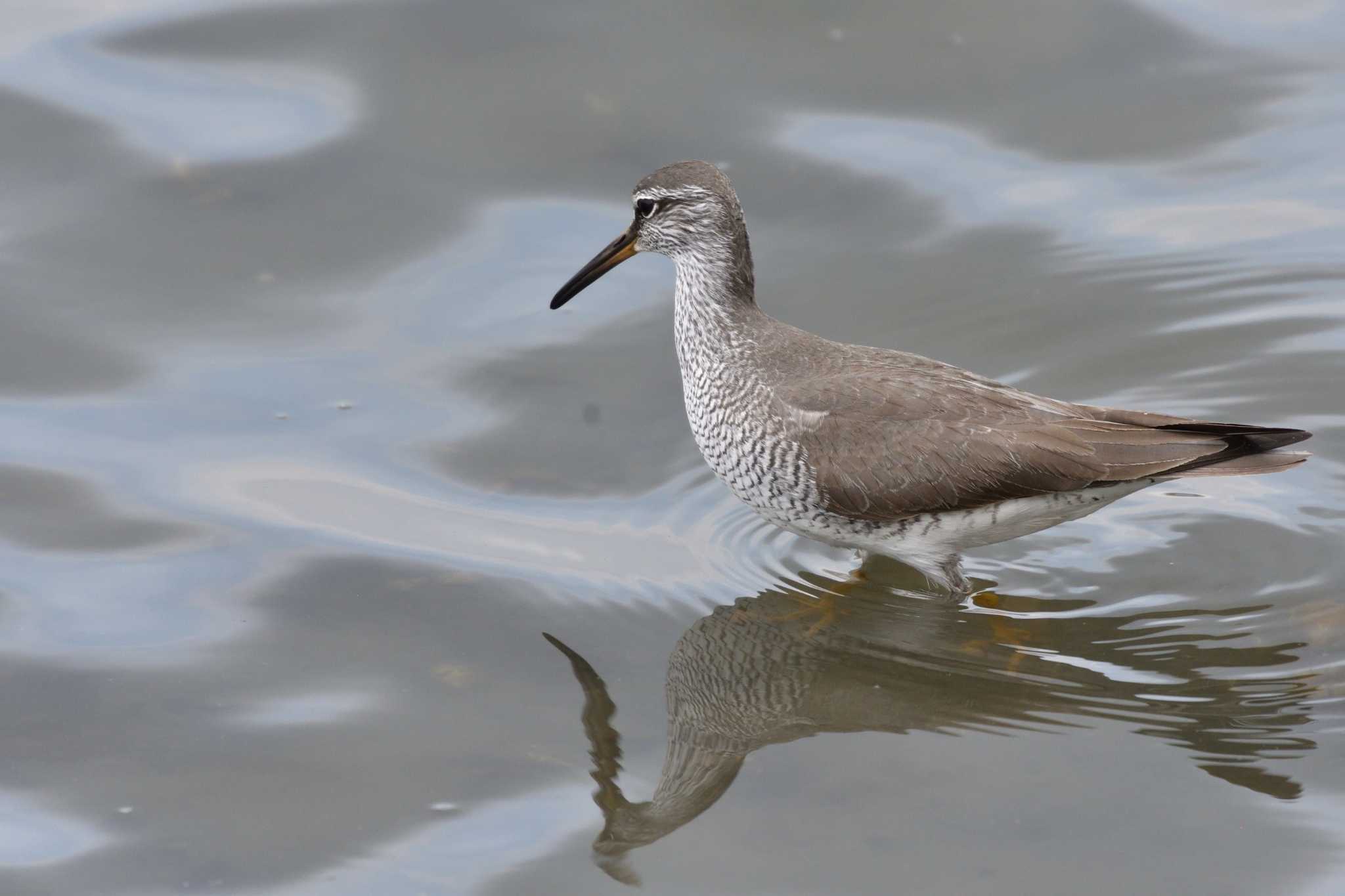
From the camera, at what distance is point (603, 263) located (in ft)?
32.4

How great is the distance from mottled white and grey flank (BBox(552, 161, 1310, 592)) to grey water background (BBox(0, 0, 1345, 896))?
582mm

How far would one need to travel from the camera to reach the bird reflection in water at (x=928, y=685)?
7.47 m

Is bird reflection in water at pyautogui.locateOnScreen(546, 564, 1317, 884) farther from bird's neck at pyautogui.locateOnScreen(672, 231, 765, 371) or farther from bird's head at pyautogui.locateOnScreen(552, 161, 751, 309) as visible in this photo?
bird's head at pyautogui.locateOnScreen(552, 161, 751, 309)

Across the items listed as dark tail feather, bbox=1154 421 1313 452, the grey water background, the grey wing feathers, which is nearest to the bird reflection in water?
the grey water background

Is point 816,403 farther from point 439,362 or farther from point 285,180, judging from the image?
point 285,180

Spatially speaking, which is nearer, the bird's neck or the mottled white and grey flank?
the mottled white and grey flank

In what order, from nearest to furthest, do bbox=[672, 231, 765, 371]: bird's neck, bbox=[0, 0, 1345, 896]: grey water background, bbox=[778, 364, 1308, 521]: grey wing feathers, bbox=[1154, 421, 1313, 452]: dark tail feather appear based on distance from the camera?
→ bbox=[0, 0, 1345, 896]: grey water background
bbox=[1154, 421, 1313, 452]: dark tail feather
bbox=[778, 364, 1308, 521]: grey wing feathers
bbox=[672, 231, 765, 371]: bird's neck

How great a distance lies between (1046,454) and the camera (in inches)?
329

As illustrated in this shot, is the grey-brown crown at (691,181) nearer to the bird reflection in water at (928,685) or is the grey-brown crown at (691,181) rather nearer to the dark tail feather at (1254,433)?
the bird reflection in water at (928,685)

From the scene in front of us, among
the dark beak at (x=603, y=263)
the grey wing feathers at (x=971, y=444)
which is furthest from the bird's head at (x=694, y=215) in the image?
the grey wing feathers at (x=971, y=444)

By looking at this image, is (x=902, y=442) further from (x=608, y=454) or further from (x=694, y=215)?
(x=608, y=454)

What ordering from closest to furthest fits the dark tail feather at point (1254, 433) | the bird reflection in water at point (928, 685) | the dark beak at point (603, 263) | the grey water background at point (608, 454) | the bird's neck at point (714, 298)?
the grey water background at point (608, 454) < the bird reflection in water at point (928, 685) < the dark tail feather at point (1254, 433) < the bird's neck at point (714, 298) < the dark beak at point (603, 263)

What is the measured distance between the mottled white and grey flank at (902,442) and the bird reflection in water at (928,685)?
42 centimetres

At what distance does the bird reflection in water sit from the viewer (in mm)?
7469
